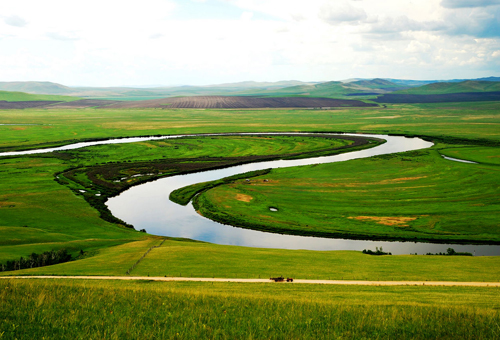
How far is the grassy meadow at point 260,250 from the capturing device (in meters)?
12.4

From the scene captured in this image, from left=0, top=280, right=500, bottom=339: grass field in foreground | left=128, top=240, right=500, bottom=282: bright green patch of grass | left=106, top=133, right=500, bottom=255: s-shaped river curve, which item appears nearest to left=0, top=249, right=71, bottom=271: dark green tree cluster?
left=128, top=240, right=500, bottom=282: bright green patch of grass

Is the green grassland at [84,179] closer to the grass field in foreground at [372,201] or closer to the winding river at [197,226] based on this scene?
the winding river at [197,226]

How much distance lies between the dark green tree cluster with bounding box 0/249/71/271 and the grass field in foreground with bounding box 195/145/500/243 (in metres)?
23.4

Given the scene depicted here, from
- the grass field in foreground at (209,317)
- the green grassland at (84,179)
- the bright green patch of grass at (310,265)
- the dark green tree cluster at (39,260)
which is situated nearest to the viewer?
the grass field in foreground at (209,317)

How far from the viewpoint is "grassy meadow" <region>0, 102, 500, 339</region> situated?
40.6 feet

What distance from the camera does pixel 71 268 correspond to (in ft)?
96.5

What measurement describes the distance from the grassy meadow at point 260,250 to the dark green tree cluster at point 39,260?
130 cm

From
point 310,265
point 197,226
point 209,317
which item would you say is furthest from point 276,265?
point 197,226

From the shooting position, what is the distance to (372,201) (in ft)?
198

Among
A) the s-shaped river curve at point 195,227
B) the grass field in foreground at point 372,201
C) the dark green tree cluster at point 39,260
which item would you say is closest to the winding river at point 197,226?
the s-shaped river curve at point 195,227

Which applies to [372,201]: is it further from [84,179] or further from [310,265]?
[84,179]

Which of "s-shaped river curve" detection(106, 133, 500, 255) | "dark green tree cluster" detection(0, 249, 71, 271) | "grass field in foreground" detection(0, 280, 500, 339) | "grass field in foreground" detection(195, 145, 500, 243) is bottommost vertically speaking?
"s-shaped river curve" detection(106, 133, 500, 255)

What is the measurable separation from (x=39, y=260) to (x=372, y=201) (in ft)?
150

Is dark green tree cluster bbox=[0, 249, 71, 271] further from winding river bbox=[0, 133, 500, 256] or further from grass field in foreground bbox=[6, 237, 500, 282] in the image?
winding river bbox=[0, 133, 500, 256]
